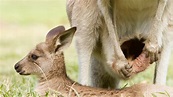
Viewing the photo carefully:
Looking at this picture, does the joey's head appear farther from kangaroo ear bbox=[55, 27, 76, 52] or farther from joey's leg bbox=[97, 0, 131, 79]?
joey's leg bbox=[97, 0, 131, 79]

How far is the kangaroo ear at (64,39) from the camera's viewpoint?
18.8 ft

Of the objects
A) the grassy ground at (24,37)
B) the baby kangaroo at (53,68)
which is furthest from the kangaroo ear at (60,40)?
the grassy ground at (24,37)

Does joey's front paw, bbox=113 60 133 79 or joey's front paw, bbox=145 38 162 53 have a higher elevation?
joey's front paw, bbox=145 38 162 53

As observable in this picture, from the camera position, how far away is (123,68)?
6207 millimetres

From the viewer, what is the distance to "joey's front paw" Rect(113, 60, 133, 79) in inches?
243

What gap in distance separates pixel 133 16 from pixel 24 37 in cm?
972

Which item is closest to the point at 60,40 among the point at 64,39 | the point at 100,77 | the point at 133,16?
the point at 64,39

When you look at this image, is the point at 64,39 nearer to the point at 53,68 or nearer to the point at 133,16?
the point at 53,68

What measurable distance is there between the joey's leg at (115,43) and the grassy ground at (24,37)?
1.76ft

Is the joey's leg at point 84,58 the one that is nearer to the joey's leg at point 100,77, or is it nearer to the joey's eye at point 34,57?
the joey's leg at point 100,77

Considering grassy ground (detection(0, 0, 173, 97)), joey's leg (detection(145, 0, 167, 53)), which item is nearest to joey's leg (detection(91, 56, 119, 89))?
grassy ground (detection(0, 0, 173, 97))

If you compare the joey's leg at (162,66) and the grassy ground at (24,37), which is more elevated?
the grassy ground at (24,37)

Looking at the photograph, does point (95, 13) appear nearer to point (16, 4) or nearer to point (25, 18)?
point (25, 18)

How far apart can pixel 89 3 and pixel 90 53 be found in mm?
→ 537
